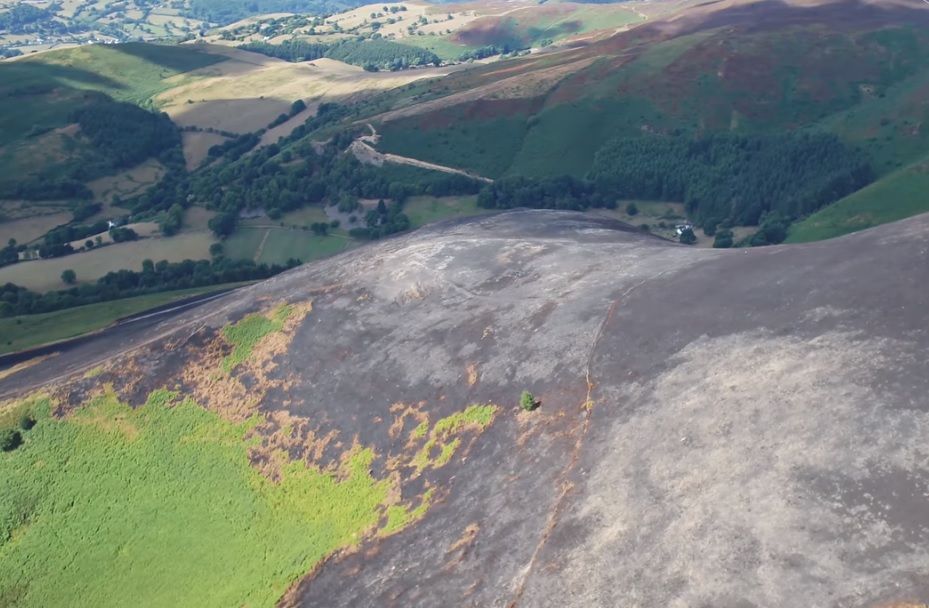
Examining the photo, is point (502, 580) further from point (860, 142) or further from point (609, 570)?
point (860, 142)

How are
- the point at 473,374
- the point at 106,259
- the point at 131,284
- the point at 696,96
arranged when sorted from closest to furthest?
the point at 473,374, the point at 131,284, the point at 106,259, the point at 696,96

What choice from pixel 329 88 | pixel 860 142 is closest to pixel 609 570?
pixel 860 142

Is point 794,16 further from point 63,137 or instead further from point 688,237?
point 63,137

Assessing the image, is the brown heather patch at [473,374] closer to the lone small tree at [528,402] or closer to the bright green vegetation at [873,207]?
the lone small tree at [528,402]

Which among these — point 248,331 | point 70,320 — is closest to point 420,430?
point 248,331

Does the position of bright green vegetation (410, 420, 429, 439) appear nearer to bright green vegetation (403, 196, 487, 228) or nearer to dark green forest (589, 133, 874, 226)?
dark green forest (589, 133, 874, 226)

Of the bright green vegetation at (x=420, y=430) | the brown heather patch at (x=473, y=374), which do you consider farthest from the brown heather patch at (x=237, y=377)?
the brown heather patch at (x=473, y=374)
